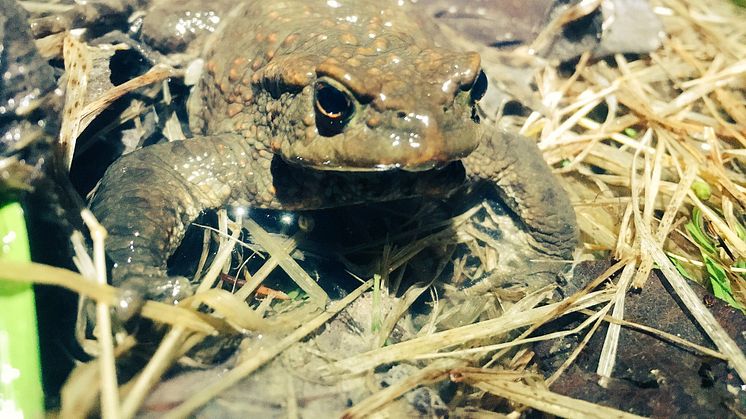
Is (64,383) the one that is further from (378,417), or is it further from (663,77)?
(663,77)

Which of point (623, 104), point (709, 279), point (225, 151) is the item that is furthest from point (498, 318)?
point (623, 104)

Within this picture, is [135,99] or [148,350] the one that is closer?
[148,350]

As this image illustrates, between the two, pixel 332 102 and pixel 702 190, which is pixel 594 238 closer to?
pixel 702 190

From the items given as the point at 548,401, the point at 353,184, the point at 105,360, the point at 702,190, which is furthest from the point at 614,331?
the point at 105,360

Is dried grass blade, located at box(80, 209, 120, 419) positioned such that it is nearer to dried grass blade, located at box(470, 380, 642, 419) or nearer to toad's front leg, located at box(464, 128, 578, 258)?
dried grass blade, located at box(470, 380, 642, 419)

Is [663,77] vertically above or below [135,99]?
below

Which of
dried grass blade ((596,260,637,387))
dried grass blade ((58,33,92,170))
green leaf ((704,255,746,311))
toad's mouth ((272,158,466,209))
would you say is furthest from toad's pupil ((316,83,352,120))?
green leaf ((704,255,746,311))

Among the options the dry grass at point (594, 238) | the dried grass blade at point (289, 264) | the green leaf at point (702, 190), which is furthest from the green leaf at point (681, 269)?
the dried grass blade at point (289, 264)
